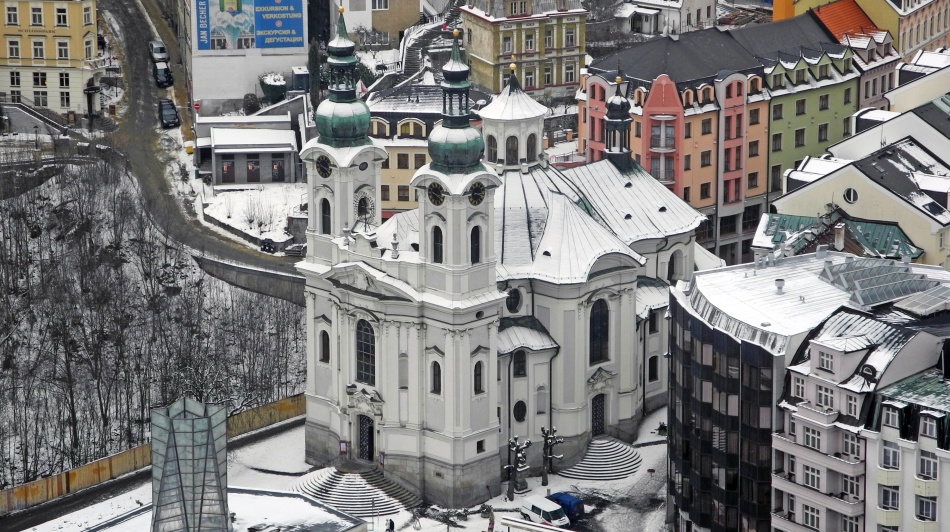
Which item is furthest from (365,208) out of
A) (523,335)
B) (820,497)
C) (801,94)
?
(801,94)

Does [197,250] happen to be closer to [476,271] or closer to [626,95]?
[626,95]

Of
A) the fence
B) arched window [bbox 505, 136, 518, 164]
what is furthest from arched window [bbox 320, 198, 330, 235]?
the fence

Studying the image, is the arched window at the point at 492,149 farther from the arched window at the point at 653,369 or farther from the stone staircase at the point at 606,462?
the stone staircase at the point at 606,462

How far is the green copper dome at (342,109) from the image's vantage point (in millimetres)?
156875

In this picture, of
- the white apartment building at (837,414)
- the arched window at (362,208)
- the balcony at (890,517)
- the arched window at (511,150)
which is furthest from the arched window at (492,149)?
the balcony at (890,517)

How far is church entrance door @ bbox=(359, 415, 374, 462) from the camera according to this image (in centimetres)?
15875

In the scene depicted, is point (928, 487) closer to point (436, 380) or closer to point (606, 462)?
point (606, 462)

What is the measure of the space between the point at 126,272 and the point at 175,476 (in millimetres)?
67907

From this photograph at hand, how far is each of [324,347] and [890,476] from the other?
41.7 meters

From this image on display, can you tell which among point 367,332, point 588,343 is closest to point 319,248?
point 367,332

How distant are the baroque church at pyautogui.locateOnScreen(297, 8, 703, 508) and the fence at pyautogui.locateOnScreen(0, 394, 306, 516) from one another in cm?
702

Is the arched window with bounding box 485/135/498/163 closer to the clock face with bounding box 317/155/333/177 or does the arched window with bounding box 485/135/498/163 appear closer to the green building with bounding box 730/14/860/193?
the clock face with bounding box 317/155/333/177

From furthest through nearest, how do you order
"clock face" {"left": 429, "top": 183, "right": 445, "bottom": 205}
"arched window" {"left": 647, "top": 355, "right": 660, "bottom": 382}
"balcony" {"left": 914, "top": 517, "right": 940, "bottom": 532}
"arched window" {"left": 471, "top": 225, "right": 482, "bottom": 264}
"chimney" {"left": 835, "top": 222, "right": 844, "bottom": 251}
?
"arched window" {"left": 647, "top": 355, "right": 660, "bottom": 382}, "chimney" {"left": 835, "top": 222, "right": 844, "bottom": 251}, "arched window" {"left": 471, "top": 225, "right": 482, "bottom": 264}, "clock face" {"left": 429, "top": 183, "right": 445, "bottom": 205}, "balcony" {"left": 914, "top": 517, "right": 940, "bottom": 532}

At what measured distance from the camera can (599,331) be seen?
532ft
